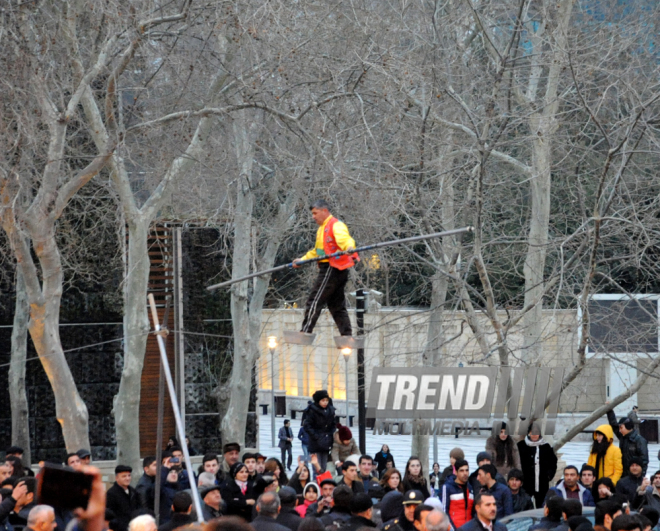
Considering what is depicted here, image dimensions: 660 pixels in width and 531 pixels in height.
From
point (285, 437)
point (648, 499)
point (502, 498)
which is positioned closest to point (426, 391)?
point (502, 498)

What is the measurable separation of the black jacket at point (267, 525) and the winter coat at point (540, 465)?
6181 mm

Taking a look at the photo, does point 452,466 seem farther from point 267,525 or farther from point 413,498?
point 267,525

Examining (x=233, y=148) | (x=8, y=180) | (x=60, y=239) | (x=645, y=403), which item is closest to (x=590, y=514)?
(x=8, y=180)

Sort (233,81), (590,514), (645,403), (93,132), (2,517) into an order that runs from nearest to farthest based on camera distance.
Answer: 1. (2,517)
2. (590,514)
3. (93,132)
4. (233,81)
5. (645,403)

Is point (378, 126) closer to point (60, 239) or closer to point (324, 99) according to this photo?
point (324, 99)

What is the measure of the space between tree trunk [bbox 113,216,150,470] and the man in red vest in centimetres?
435

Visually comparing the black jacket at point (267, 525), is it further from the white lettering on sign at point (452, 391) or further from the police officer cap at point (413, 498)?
the white lettering on sign at point (452, 391)

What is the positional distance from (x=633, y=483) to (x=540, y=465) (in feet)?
5.07

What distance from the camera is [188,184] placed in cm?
2147

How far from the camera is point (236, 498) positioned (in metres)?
11.7

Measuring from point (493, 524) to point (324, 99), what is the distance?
672 cm

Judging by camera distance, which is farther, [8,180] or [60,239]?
[60,239]

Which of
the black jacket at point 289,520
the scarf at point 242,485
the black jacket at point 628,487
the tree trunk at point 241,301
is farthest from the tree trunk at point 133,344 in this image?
the black jacket at point 628,487

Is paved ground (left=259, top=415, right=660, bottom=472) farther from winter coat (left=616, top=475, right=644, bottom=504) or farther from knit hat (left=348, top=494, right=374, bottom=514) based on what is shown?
knit hat (left=348, top=494, right=374, bottom=514)
